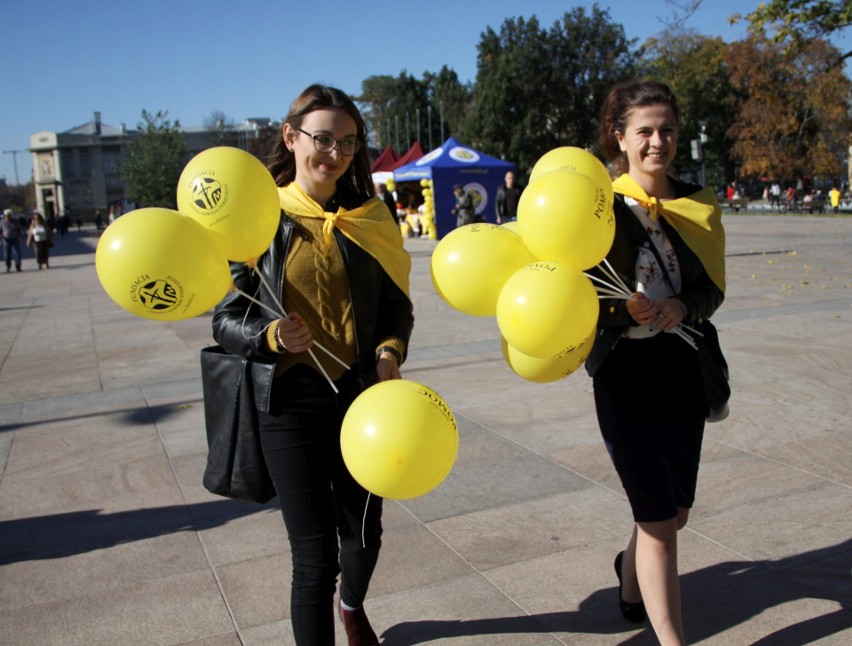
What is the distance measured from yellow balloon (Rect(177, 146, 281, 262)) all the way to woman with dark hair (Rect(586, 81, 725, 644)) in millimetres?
1060

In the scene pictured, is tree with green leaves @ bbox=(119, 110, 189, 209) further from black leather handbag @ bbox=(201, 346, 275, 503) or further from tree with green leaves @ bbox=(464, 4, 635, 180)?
black leather handbag @ bbox=(201, 346, 275, 503)

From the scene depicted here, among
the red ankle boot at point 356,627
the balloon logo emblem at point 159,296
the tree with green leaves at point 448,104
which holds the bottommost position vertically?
the red ankle boot at point 356,627

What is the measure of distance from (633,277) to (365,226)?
87 cm

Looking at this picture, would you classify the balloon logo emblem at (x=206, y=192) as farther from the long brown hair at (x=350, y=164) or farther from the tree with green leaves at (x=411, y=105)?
the tree with green leaves at (x=411, y=105)

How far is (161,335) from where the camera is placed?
9.90m

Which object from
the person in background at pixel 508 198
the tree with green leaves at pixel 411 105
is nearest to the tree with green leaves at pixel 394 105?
the tree with green leaves at pixel 411 105

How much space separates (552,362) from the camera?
247 cm

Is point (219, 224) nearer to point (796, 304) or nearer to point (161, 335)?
point (161, 335)

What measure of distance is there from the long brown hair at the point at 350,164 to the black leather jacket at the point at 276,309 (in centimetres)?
24

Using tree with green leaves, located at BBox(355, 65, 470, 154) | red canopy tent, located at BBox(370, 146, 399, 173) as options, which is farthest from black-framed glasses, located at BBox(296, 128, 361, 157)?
tree with green leaves, located at BBox(355, 65, 470, 154)

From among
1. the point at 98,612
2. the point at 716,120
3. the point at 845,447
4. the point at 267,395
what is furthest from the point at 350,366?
the point at 716,120

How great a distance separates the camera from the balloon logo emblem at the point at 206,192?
7.67 ft

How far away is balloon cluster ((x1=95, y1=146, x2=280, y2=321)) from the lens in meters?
2.19

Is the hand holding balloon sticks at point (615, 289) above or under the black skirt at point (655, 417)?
above
